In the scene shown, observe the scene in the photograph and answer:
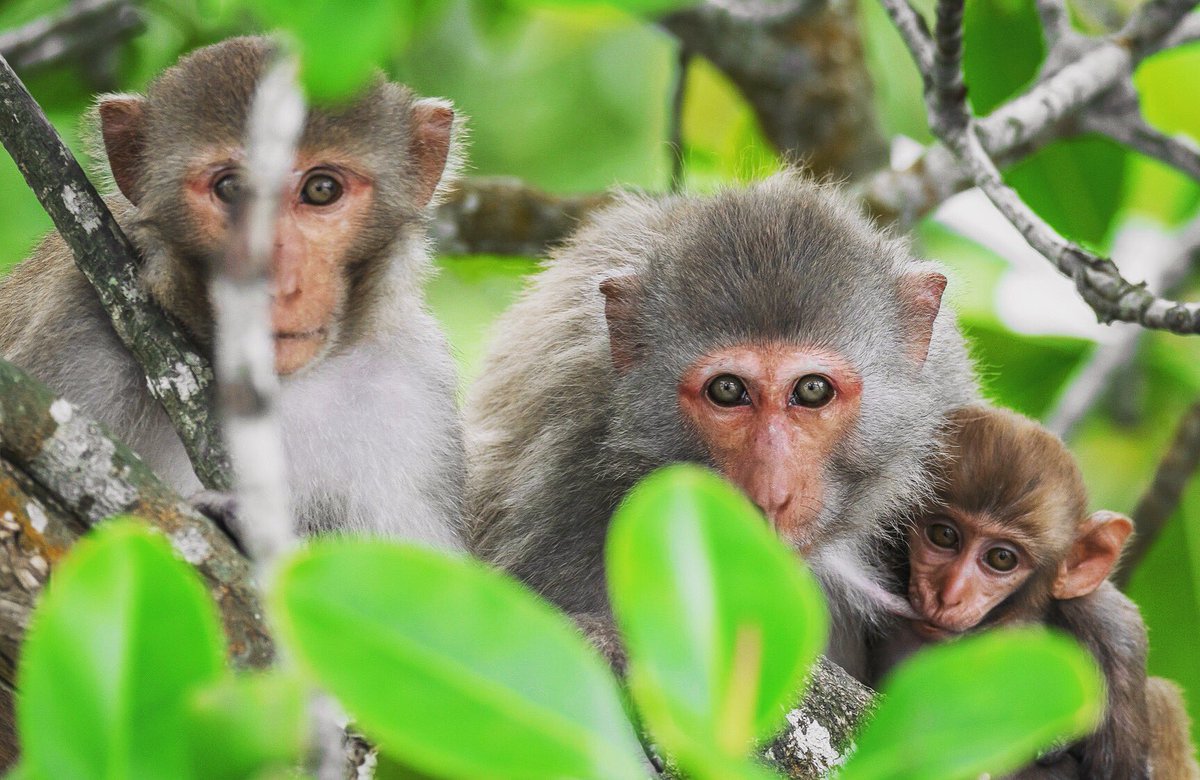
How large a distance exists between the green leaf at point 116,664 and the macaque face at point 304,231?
182 cm

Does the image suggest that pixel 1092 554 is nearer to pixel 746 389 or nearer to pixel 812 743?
pixel 746 389

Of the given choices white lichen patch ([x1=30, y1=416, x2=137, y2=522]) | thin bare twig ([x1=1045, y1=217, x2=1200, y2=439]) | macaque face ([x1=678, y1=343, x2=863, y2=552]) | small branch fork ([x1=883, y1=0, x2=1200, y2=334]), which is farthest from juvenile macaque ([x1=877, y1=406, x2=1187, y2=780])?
white lichen patch ([x1=30, y1=416, x2=137, y2=522])

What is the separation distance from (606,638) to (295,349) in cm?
104

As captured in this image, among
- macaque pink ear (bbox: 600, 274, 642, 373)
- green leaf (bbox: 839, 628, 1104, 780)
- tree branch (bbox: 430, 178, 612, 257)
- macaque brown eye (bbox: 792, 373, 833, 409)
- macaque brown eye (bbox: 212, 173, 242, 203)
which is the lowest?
tree branch (bbox: 430, 178, 612, 257)

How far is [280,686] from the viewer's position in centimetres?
141

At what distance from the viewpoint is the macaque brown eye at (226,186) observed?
348 centimetres

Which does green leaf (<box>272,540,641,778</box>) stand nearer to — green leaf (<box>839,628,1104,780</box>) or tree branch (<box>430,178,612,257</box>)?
green leaf (<box>839,628,1104,780</box>)

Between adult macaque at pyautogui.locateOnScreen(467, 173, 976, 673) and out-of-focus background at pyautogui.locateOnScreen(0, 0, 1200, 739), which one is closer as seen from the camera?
adult macaque at pyautogui.locateOnScreen(467, 173, 976, 673)

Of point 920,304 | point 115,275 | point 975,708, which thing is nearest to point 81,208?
point 115,275

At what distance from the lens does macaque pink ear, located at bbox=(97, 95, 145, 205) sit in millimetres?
3645

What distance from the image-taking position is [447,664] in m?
1.30

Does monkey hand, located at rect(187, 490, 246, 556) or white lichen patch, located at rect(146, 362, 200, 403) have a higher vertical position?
white lichen patch, located at rect(146, 362, 200, 403)

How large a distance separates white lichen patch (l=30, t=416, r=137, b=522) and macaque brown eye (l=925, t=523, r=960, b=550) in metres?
2.58

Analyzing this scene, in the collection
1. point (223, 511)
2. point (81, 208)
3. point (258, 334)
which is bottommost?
point (223, 511)
